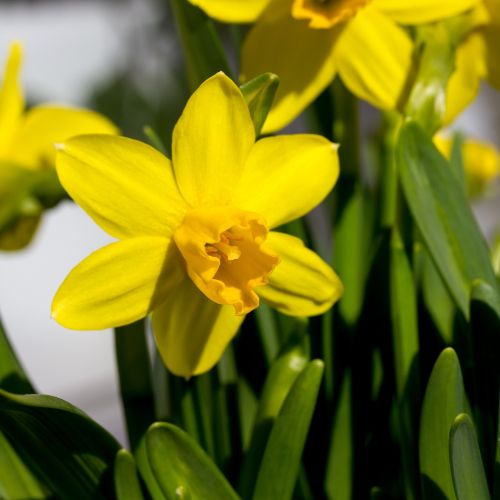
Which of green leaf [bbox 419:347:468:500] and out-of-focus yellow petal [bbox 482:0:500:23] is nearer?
green leaf [bbox 419:347:468:500]

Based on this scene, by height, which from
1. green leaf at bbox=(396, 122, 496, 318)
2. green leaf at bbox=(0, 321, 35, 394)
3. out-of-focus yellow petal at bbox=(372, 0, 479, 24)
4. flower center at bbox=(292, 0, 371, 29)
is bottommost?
green leaf at bbox=(0, 321, 35, 394)

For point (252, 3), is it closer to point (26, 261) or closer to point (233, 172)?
point (233, 172)

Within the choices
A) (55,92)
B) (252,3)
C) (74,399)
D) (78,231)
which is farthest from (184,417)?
(55,92)

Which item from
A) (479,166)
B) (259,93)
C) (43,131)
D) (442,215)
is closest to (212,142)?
(259,93)

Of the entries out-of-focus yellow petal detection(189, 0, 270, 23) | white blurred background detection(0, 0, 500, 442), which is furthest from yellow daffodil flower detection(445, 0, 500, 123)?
white blurred background detection(0, 0, 500, 442)

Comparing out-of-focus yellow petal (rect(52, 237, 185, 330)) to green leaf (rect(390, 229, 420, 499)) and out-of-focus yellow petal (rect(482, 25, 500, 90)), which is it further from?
out-of-focus yellow petal (rect(482, 25, 500, 90))

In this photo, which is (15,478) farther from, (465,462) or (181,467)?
(465,462)

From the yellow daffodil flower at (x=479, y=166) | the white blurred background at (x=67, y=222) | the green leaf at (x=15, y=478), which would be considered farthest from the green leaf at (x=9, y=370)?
the white blurred background at (x=67, y=222)
